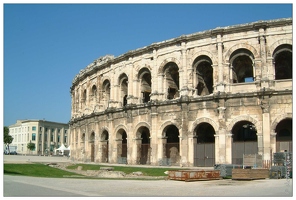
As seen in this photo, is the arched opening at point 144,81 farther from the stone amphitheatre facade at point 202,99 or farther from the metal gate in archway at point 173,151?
the metal gate in archway at point 173,151

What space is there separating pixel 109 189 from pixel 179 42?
15614 millimetres

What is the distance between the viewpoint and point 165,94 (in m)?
27.0

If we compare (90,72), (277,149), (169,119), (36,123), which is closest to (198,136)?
(169,119)

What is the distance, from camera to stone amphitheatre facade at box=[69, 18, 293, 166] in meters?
23.2

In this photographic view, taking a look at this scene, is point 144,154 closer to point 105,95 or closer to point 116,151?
point 116,151

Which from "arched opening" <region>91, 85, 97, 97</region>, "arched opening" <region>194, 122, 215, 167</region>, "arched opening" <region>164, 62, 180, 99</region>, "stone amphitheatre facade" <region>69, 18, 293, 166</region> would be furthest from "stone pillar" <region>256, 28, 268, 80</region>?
"arched opening" <region>91, 85, 97, 97</region>

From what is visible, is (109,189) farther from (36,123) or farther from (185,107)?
(36,123)

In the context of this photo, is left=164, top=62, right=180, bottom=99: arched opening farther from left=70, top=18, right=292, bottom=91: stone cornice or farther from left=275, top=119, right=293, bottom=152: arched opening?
left=275, top=119, right=293, bottom=152: arched opening

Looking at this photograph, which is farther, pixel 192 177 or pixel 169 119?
pixel 169 119

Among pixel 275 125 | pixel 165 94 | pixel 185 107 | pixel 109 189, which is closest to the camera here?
pixel 109 189

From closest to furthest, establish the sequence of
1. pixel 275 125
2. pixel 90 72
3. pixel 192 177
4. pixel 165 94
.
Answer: pixel 192 177 < pixel 275 125 < pixel 165 94 < pixel 90 72

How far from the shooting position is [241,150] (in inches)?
933

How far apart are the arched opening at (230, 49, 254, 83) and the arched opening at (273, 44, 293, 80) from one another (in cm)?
170

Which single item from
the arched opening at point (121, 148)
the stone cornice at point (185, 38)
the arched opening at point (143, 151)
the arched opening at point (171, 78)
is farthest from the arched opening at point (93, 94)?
the arched opening at point (171, 78)
